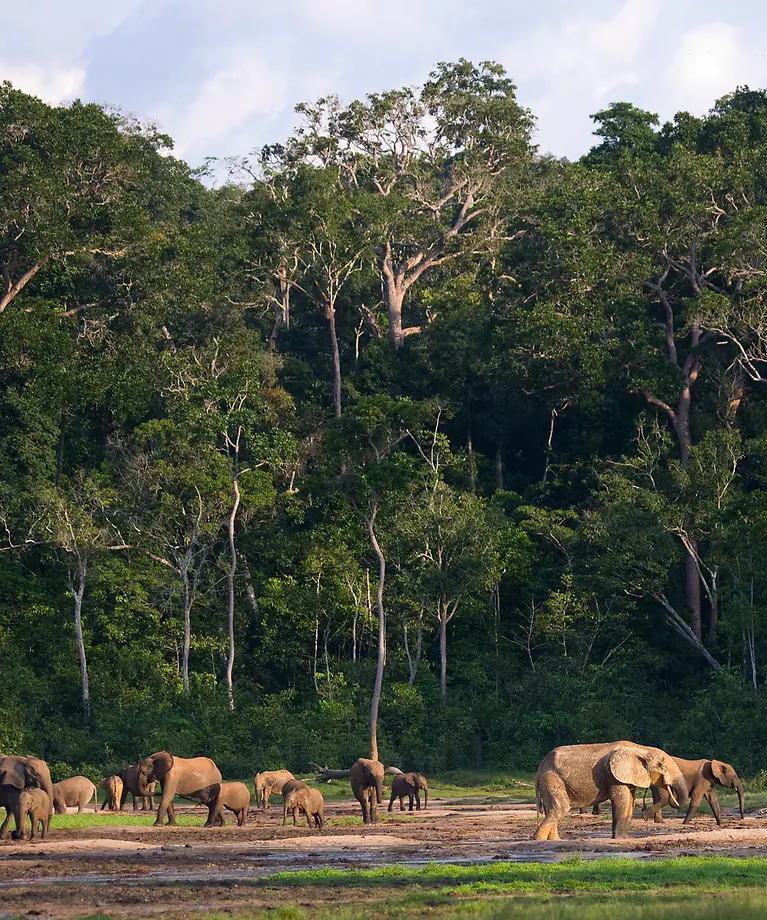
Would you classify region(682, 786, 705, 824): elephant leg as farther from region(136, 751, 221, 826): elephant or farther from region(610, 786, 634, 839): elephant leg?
region(136, 751, 221, 826): elephant

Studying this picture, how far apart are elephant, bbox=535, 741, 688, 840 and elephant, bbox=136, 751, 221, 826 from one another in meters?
7.68

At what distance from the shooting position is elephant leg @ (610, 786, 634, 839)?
22.1 metres

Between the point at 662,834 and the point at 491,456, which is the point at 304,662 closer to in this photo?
the point at 491,456

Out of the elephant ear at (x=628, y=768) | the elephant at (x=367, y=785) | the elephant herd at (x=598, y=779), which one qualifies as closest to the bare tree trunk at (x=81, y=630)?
the elephant at (x=367, y=785)

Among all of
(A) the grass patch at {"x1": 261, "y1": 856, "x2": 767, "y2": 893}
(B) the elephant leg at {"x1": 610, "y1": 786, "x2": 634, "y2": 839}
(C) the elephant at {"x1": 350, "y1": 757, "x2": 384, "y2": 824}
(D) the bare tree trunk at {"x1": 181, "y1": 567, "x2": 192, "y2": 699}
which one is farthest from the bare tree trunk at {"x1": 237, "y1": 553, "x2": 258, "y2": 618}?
(A) the grass patch at {"x1": 261, "y1": 856, "x2": 767, "y2": 893}

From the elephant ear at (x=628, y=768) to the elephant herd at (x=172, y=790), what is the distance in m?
5.59

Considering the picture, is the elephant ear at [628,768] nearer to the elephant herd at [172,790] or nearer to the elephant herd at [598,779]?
the elephant herd at [598,779]

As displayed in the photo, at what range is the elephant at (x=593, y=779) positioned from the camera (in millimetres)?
22234

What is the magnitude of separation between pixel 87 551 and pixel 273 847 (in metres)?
20.6

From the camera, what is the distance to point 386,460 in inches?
1620

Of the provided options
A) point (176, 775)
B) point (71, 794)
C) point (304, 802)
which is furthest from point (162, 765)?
point (304, 802)

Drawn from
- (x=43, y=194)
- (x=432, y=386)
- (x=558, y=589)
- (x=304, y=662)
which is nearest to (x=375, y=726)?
(x=304, y=662)

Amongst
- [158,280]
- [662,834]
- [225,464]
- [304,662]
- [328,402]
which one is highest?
[158,280]

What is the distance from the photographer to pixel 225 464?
43.6 meters
